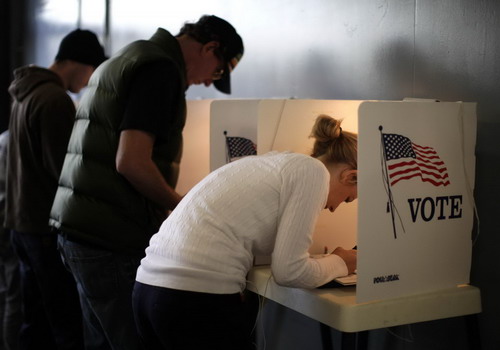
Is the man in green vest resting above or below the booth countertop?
above

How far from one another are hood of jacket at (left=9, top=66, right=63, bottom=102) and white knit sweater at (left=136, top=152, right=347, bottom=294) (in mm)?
1458

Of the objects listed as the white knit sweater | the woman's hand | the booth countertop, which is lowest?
the booth countertop

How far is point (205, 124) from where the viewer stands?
2.91 meters

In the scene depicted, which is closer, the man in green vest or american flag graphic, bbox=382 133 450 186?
american flag graphic, bbox=382 133 450 186

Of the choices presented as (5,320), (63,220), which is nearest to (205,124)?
(63,220)

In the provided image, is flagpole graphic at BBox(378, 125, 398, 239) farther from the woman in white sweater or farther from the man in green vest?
the man in green vest

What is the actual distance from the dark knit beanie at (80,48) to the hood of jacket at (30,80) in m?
0.22

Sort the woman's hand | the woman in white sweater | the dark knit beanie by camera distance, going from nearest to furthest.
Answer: the woman in white sweater
the woman's hand
the dark knit beanie

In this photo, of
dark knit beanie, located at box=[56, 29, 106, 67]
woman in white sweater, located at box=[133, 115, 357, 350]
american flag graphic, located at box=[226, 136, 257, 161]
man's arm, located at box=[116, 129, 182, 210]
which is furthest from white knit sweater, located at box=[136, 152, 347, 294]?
dark knit beanie, located at box=[56, 29, 106, 67]

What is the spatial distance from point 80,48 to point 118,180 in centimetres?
123

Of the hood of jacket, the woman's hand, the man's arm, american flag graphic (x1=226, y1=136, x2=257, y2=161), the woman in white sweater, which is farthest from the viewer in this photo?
the hood of jacket

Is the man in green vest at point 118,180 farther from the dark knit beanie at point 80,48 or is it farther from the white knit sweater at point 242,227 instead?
the dark knit beanie at point 80,48

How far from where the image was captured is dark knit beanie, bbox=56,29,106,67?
3.19 m

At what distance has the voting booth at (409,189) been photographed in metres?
1.70
